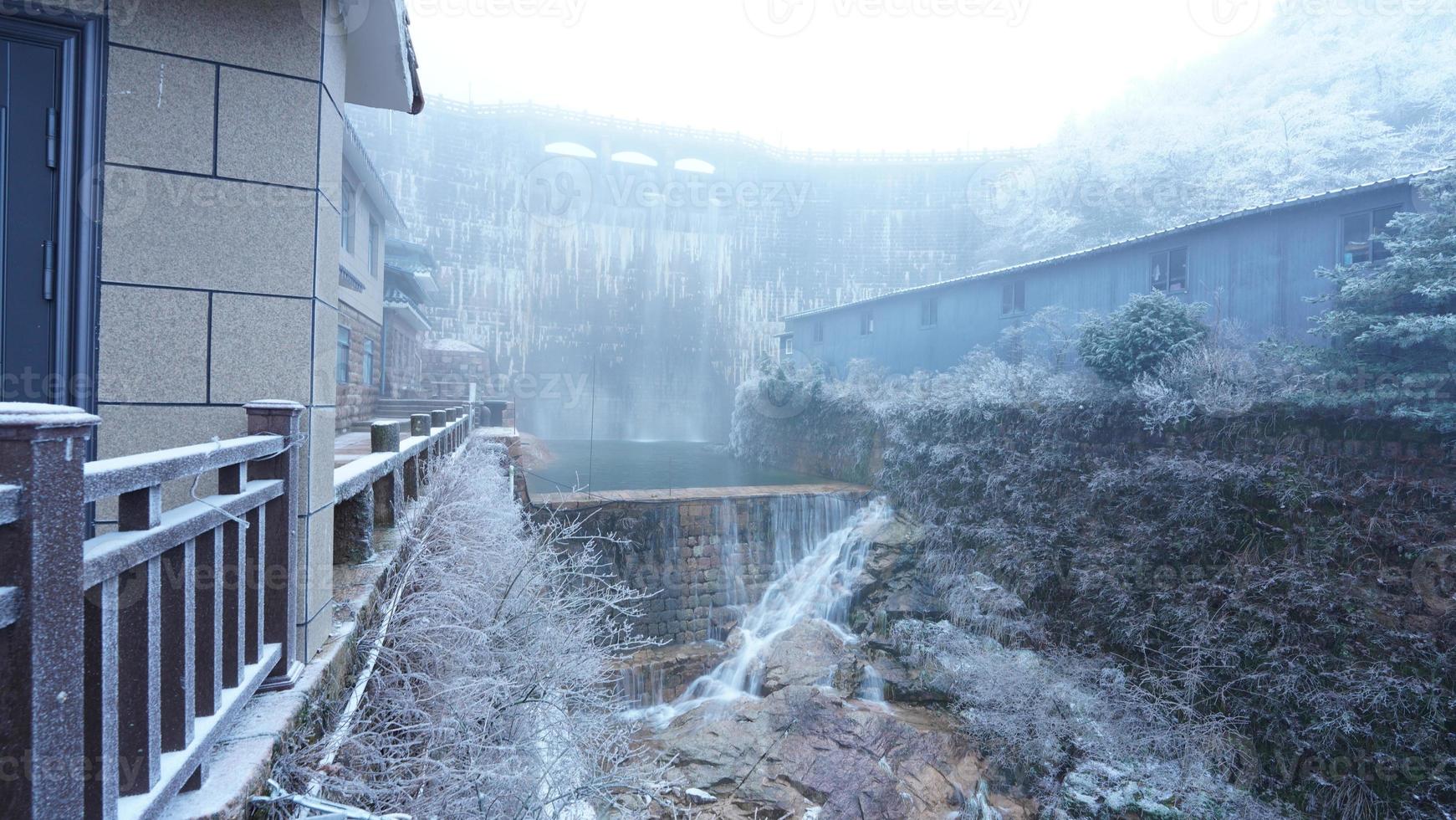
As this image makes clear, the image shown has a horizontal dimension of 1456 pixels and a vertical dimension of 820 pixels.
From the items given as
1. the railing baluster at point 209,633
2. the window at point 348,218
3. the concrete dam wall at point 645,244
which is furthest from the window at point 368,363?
the railing baluster at point 209,633

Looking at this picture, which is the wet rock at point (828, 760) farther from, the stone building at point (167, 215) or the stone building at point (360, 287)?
the stone building at point (360, 287)

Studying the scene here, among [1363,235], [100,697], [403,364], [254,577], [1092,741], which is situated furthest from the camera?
[403,364]

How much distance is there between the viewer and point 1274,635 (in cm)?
715

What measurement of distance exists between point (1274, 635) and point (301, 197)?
9.33 meters

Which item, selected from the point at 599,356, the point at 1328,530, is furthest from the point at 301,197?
the point at 599,356

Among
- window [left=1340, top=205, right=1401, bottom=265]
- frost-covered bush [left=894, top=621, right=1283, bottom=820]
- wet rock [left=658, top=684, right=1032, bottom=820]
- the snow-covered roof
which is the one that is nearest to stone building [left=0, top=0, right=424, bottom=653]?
wet rock [left=658, top=684, right=1032, bottom=820]

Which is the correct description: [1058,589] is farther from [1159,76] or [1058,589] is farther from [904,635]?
[1159,76]

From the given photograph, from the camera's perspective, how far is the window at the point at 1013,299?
1595cm

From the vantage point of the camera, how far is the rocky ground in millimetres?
6664

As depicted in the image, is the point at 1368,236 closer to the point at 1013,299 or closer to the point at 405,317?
the point at 1013,299

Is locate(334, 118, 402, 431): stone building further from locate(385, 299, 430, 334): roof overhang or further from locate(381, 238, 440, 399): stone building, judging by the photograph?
locate(381, 238, 440, 399): stone building

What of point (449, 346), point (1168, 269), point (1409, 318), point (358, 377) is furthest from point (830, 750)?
point (449, 346)

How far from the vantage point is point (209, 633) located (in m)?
1.69

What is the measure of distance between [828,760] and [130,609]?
23.4 feet
